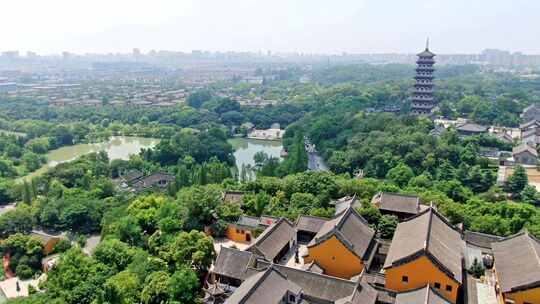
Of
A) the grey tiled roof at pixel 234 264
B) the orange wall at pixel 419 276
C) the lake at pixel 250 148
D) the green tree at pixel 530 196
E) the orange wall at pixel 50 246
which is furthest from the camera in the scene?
the lake at pixel 250 148

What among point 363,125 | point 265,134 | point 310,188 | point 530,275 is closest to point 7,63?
point 265,134

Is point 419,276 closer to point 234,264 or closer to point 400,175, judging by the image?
point 234,264

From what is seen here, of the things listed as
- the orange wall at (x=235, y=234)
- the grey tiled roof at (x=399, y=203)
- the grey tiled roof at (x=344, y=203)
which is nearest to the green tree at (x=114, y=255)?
the orange wall at (x=235, y=234)

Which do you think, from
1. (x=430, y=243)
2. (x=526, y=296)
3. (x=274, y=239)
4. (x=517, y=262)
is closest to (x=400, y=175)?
(x=274, y=239)

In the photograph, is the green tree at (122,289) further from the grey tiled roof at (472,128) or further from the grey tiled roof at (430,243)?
the grey tiled roof at (472,128)

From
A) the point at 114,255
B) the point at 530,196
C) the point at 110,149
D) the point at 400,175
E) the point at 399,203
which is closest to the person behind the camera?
the point at 114,255

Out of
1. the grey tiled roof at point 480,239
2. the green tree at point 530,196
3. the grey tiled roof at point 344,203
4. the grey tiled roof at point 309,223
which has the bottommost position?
the green tree at point 530,196
